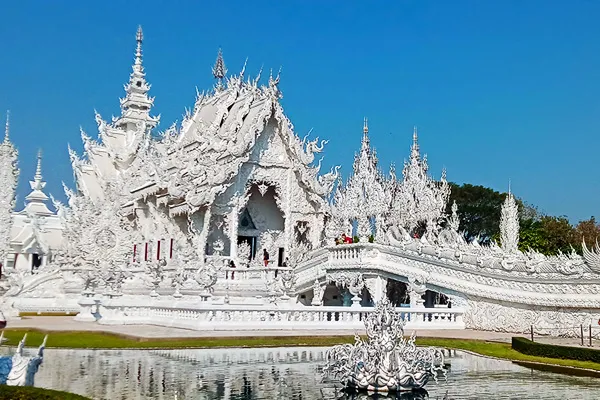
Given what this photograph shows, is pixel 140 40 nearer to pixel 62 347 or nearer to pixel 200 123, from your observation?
Answer: pixel 200 123

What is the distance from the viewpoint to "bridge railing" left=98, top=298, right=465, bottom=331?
18312mm

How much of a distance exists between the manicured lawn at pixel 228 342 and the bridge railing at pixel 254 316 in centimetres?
187

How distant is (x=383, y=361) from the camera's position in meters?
10.0

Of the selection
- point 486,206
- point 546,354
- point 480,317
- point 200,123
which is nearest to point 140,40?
point 200,123

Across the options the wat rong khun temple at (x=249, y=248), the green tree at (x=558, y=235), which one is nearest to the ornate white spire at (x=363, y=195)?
the wat rong khun temple at (x=249, y=248)

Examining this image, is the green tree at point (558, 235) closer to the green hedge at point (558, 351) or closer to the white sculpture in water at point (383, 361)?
the green hedge at point (558, 351)

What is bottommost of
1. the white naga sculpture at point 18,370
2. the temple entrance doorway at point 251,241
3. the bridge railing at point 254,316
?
the white naga sculpture at point 18,370

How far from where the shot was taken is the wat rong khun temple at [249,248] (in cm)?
1969

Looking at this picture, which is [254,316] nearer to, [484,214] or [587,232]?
[587,232]

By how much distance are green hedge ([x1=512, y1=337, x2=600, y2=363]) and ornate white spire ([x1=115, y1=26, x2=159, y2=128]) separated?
1335 inches

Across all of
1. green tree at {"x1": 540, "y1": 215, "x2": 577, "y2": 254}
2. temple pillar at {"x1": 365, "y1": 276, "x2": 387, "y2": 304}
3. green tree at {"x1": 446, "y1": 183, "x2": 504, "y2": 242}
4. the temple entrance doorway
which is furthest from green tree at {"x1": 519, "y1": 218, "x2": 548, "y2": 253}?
temple pillar at {"x1": 365, "y1": 276, "x2": 387, "y2": 304}

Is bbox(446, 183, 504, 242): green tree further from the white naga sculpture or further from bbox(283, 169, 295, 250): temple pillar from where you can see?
the white naga sculpture

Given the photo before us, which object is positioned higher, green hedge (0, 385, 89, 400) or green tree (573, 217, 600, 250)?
green tree (573, 217, 600, 250)

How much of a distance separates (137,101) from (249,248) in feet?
59.9
